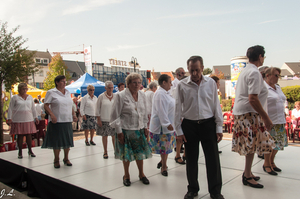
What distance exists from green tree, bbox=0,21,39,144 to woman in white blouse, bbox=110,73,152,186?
5736 millimetres

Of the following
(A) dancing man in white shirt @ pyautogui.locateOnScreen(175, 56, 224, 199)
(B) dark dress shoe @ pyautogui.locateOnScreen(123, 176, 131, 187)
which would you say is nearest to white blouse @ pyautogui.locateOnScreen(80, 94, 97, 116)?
(B) dark dress shoe @ pyautogui.locateOnScreen(123, 176, 131, 187)

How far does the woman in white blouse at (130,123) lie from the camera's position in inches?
137

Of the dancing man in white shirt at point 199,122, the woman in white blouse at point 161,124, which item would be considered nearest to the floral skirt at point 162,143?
the woman in white blouse at point 161,124

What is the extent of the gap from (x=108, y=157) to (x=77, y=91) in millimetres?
8811

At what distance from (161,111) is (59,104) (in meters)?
2.05

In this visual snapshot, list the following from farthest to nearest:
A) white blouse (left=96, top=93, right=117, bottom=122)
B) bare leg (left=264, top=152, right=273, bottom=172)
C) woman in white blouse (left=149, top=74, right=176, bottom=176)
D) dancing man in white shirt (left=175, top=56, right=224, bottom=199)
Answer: white blouse (left=96, top=93, right=117, bottom=122) → woman in white blouse (left=149, top=74, right=176, bottom=176) → bare leg (left=264, top=152, right=273, bottom=172) → dancing man in white shirt (left=175, top=56, right=224, bottom=199)

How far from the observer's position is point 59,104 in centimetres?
459

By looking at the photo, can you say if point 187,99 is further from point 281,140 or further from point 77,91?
point 77,91

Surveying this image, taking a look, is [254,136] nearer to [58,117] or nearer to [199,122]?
[199,122]

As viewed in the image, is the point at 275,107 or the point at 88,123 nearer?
the point at 275,107

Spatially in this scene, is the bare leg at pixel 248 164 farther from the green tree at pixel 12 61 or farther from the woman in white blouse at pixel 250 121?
the green tree at pixel 12 61

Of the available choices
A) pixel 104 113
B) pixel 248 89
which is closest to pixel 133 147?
pixel 248 89

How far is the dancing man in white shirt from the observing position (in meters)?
2.82

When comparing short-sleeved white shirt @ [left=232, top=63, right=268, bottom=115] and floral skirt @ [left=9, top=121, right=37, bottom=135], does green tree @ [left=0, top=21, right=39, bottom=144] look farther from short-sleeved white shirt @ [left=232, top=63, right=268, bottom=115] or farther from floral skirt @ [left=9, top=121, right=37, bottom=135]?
short-sleeved white shirt @ [left=232, top=63, right=268, bottom=115]
